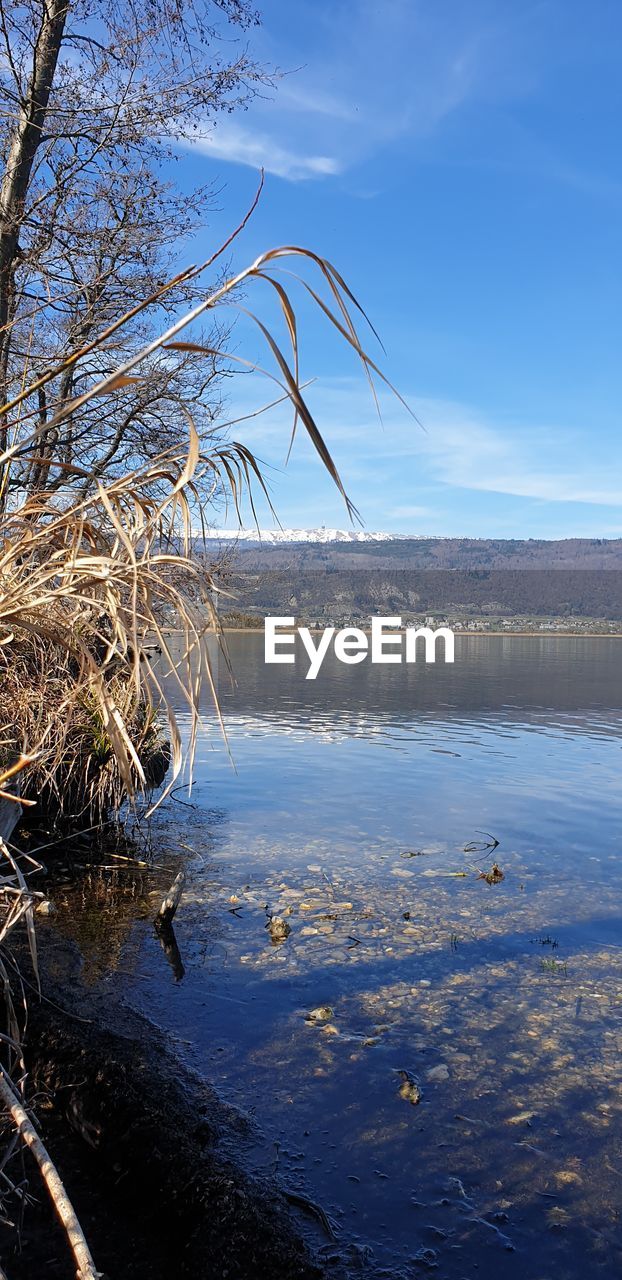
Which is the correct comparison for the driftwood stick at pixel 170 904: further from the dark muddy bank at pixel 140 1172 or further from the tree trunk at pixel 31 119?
the tree trunk at pixel 31 119

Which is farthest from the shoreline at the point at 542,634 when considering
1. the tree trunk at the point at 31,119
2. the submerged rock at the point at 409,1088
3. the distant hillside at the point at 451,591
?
the submerged rock at the point at 409,1088

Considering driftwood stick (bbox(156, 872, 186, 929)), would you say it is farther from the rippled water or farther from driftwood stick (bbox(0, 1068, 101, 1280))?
driftwood stick (bbox(0, 1068, 101, 1280))

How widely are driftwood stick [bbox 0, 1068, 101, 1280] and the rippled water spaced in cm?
224

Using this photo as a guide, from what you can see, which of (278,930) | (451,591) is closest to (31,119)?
(278,930)

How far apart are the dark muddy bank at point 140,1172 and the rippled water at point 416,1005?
0.29m

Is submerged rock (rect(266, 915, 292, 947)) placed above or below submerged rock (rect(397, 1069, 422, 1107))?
above

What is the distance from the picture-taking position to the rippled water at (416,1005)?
167 inches

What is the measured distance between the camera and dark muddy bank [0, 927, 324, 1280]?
352 cm

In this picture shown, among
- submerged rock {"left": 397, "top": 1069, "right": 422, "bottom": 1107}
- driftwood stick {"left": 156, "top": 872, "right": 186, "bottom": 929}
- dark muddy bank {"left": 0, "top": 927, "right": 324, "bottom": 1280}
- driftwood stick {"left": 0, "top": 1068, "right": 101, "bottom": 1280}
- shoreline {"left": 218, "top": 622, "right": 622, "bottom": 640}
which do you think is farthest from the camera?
shoreline {"left": 218, "top": 622, "right": 622, "bottom": 640}

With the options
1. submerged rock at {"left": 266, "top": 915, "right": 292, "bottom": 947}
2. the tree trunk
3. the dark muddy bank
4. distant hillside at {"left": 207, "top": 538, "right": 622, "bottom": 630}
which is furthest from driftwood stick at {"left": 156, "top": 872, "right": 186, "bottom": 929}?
distant hillside at {"left": 207, "top": 538, "right": 622, "bottom": 630}

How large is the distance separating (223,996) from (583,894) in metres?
4.67

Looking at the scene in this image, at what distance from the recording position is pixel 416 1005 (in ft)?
20.9

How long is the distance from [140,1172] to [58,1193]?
7.41 ft

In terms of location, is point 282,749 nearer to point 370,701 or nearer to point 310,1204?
point 370,701
